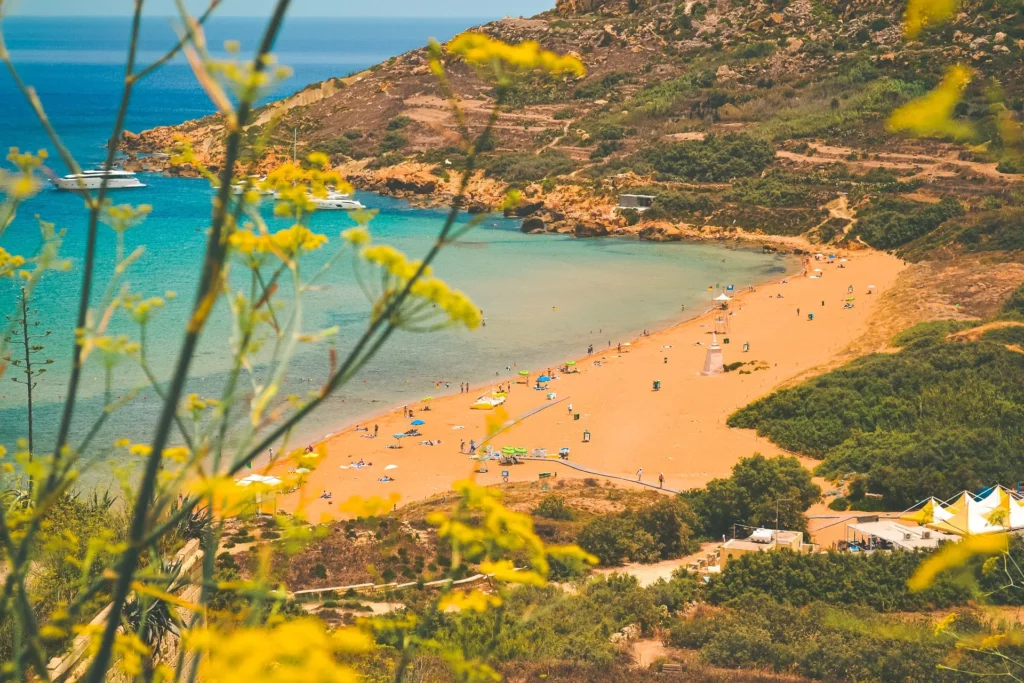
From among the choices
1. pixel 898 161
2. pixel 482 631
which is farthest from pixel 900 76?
pixel 482 631

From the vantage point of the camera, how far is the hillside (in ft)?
186

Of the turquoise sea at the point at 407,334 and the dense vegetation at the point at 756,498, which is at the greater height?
A: the dense vegetation at the point at 756,498

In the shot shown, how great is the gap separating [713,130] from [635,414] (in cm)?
4537

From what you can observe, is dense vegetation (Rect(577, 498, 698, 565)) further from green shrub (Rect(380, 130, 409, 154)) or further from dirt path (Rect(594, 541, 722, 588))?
green shrub (Rect(380, 130, 409, 154))

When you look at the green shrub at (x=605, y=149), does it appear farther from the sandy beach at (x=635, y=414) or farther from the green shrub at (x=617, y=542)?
the green shrub at (x=617, y=542)

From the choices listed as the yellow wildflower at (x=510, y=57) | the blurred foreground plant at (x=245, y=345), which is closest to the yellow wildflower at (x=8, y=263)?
the blurred foreground plant at (x=245, y=345)

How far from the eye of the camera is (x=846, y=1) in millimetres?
84688

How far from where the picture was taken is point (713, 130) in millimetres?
71250

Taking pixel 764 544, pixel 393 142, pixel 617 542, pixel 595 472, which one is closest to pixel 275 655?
pixel 617 542

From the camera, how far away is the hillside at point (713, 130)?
56.8 meters

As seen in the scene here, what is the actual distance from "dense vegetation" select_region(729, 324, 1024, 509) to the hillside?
716 inches

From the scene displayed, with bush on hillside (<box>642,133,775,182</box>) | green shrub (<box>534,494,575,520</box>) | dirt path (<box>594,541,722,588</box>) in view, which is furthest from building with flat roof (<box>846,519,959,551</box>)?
bush on hillside (<box>642,133,775,182</box>)

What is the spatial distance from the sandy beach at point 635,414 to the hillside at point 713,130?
1237 centimetres

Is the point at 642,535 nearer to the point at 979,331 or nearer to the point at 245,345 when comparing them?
the point at 245,345
